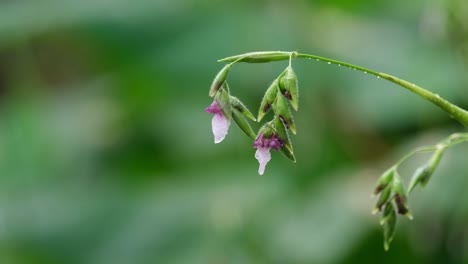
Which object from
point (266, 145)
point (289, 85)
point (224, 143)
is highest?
point (289, 85)

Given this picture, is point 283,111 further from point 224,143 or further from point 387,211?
point 224,143

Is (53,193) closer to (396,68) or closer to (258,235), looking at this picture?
(258,235)

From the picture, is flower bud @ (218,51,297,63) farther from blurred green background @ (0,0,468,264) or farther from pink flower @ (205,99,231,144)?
blurred green background @ (0,0,468,264)

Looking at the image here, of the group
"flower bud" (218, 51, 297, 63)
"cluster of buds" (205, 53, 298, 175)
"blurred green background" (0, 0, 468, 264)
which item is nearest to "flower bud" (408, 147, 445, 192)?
"cluster of buds" (205, 53, 298, 175)

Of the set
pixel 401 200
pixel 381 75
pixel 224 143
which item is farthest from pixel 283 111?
pixel 224 143

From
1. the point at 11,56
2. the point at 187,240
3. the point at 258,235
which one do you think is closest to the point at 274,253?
the point at 258,235

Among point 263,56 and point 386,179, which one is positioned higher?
point 263,56

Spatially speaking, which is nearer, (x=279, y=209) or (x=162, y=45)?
(x=279, y=209)

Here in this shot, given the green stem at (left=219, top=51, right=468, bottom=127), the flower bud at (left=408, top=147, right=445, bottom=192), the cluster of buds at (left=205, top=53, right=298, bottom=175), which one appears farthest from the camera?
the flower bud at (left=408, top=147, right=445, bottom=192)
